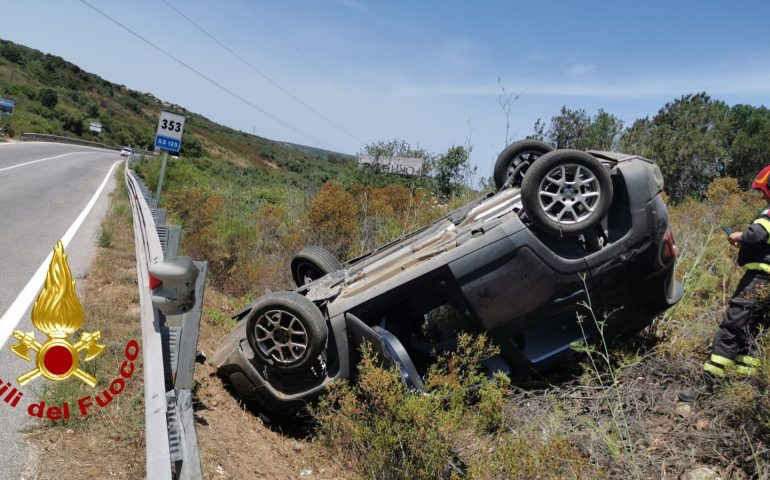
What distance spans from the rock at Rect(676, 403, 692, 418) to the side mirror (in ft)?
11.1

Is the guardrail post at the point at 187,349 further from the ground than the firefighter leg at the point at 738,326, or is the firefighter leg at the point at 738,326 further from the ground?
the firefighter leg at the point at 738,326

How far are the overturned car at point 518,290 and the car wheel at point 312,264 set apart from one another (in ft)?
3.58

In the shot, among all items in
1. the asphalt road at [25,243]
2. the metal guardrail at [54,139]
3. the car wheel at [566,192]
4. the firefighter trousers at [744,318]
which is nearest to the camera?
the asphalt road at [25,243]

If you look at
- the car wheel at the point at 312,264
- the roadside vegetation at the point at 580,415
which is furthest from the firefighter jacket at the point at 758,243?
the car wheel at the point at 312,264

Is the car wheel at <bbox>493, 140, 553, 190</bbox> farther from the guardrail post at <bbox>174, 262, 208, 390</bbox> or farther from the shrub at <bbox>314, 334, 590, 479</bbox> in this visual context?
the guardrail post at <bbox>174, 262, 208, 390</bbox>

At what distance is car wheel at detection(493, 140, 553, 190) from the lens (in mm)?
5398

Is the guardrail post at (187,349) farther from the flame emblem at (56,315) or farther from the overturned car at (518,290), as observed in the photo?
the overturned car at (518,290)

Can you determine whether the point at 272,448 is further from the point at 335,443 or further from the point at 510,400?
the point at 510,400

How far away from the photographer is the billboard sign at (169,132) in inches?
443

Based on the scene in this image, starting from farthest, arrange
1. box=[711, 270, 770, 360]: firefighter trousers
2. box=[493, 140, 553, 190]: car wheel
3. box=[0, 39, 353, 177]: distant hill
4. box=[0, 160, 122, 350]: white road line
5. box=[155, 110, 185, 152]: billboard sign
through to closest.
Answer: box=[0, 39, 353, 177]: distant hill < box=[155, 110, 185, 152]: billboard sign < box=[493, 140, 553, 190]: car wheel < box=[0, 160, 122, 350]: white road line < box=[711, 270, 770, 360]: firefighter trousers

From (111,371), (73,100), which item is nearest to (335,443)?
(111,371)

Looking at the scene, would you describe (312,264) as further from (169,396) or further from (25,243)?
(25,243)

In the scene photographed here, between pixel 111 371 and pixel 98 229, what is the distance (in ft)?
22.3

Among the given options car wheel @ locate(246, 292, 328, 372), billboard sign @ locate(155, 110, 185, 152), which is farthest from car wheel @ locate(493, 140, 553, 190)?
billboard sign @ locate(155, 110, 185, 152)
